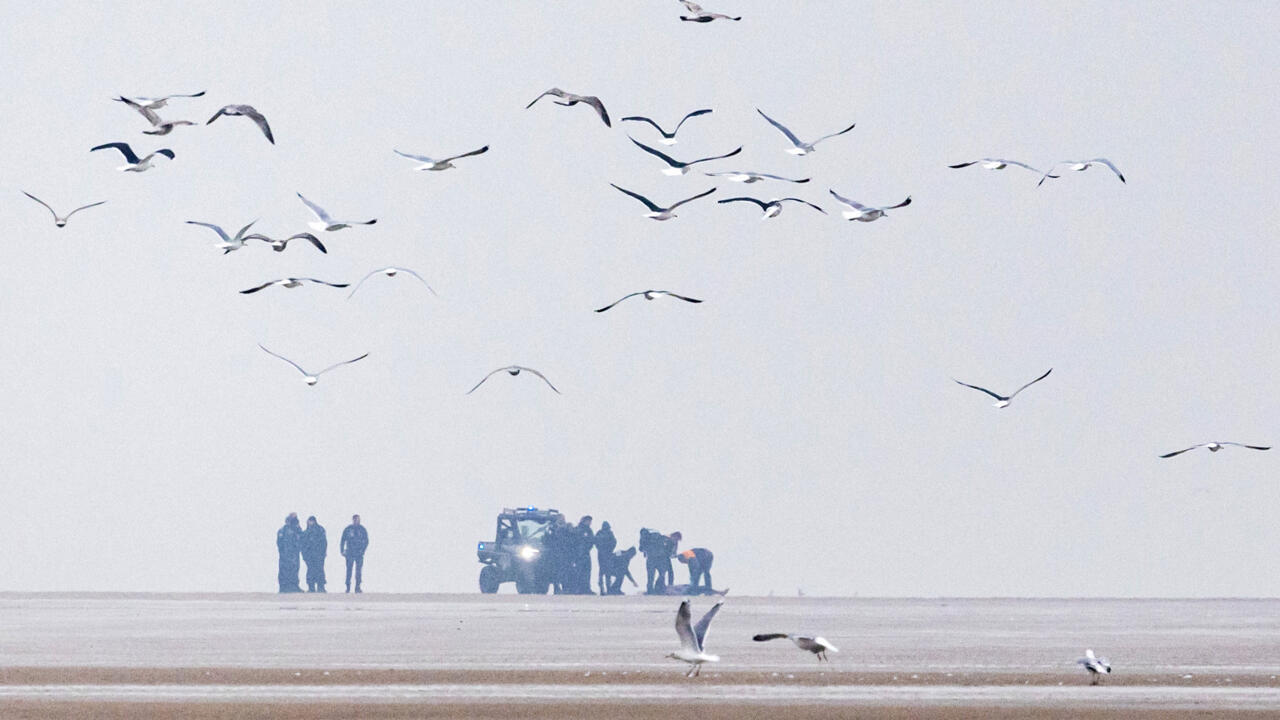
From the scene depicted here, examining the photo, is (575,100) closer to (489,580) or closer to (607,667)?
(607,667)

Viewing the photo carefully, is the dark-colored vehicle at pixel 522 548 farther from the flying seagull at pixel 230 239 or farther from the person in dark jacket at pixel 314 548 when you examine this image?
the flying seagull at pixel 230 239

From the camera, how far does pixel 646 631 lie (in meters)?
61.5

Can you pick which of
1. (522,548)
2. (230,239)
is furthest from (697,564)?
(230,239)

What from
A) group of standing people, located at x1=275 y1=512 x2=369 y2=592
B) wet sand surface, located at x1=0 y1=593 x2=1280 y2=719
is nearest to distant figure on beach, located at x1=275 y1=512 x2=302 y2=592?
group of standing people, located at x1=275 y1=512 x2=369 y2=592

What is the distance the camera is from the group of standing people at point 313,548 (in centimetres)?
9969

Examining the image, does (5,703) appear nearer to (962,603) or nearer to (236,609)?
(236,609)

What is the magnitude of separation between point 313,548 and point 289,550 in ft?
5.43

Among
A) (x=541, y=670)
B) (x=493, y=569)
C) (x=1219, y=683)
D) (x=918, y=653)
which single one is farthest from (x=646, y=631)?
(x=493, y=569)

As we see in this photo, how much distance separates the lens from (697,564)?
333 feet

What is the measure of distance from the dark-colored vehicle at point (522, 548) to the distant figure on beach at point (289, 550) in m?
7.86

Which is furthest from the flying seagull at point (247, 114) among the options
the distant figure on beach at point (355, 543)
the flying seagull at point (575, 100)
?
the distant figure on beach at point (355, 543)

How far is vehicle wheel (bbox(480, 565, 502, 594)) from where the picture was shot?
353ft

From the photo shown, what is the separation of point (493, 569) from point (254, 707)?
2745 inches

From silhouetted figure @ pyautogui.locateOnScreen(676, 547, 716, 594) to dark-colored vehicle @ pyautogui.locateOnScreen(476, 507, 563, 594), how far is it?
5.85 metres
